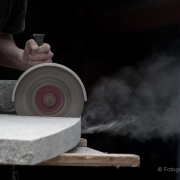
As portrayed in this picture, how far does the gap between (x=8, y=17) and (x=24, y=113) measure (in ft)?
4.25

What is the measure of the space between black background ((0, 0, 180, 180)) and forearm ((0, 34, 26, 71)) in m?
0.80

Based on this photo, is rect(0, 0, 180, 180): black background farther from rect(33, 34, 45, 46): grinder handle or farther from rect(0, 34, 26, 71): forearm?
rect(33, 34, 45, 46): grinder handle

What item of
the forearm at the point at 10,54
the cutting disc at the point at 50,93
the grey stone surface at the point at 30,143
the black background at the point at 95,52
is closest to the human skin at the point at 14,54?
the forearm at the point at 10,54

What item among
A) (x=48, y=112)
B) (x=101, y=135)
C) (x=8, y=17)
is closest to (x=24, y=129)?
(x=48, y=112)

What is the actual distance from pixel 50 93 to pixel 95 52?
71.6 inches

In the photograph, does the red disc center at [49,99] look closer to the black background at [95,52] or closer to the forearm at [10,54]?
the forearm at [10,54]

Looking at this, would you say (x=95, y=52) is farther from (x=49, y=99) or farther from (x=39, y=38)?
(x=49, y=99)

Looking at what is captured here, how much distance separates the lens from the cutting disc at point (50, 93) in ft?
6.91

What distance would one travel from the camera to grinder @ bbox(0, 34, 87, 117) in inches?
82.9

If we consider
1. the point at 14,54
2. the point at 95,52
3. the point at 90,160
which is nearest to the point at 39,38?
the point at 14,54

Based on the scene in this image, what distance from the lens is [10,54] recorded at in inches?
121

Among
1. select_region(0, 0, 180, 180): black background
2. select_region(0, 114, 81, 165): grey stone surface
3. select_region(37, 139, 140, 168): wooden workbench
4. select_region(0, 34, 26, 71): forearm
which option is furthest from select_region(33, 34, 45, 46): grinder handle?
select_region(0, 0, 180, 180): black background

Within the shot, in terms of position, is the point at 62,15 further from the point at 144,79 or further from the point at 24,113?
the point at 24,113

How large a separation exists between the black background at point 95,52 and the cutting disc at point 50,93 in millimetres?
1700
